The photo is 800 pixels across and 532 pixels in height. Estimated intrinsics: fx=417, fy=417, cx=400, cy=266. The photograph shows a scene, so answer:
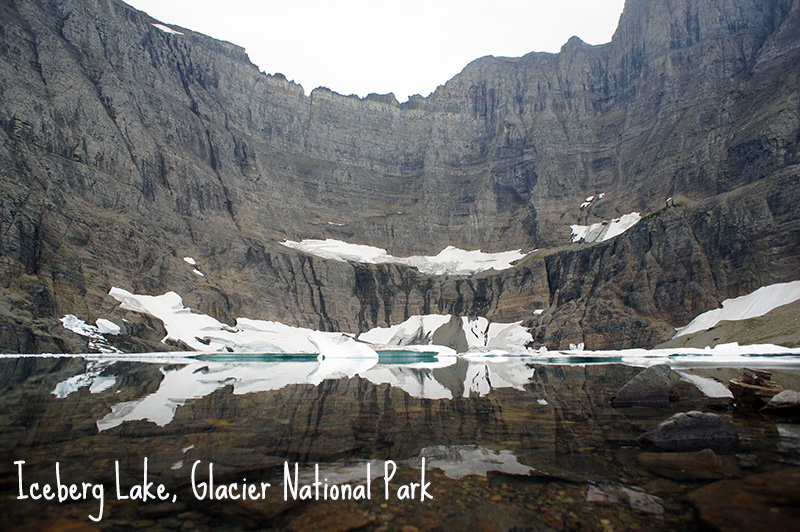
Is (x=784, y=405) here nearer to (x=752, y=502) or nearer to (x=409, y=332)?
(x=752, y=502)

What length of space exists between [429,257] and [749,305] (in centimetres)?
7342

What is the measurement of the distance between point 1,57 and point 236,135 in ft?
152

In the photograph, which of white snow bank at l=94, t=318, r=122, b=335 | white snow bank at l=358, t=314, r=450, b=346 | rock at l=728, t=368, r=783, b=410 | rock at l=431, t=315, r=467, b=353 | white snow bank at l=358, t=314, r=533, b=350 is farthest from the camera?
white snow bank at l=358, t=314, r=450, b=346

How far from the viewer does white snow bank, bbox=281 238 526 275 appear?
354ft

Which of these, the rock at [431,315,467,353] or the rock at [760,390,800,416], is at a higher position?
the rock at [431,315,467,353]

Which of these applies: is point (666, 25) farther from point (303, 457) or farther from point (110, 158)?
point (303, 457)

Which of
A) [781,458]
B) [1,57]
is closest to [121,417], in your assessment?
[781,458]

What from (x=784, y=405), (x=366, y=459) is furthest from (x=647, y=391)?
(x=366, y=459)

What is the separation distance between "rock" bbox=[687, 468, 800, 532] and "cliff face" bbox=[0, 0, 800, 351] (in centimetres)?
5165

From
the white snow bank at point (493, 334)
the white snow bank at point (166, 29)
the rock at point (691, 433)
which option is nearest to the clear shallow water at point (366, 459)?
the rock at point (691, 433)

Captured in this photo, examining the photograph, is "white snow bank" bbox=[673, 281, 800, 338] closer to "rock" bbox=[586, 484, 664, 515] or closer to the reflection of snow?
the reflection of snow

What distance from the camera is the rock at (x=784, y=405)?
9961mm

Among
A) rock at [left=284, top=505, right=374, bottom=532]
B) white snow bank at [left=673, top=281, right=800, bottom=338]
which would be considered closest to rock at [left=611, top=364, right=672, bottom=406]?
rock at [left=284, top=505, right=374, bottom=532]

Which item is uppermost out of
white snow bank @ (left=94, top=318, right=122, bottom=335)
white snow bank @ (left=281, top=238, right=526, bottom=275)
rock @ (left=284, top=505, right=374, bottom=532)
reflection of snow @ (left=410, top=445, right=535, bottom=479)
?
white snow bank @ (left=281, top=238, right=526, bottom=275)
